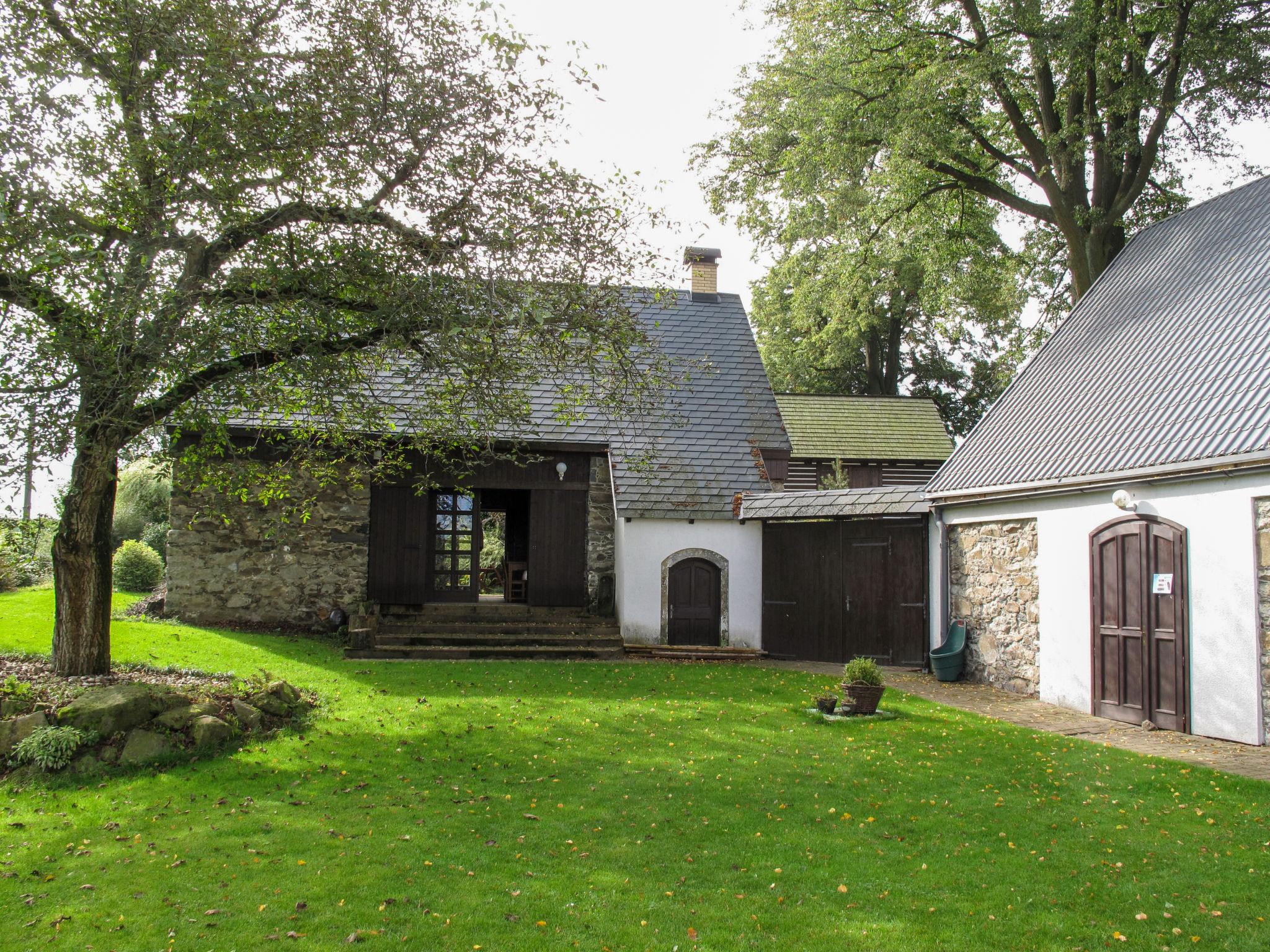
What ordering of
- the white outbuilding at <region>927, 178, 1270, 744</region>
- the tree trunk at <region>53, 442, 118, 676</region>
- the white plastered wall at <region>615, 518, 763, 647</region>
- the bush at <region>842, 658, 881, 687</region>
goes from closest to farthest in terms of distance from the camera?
the white outbuilding at <region>927, 178, 1270, 744</region>
the tree trunk at <region>53, 442, 118, 676</region>
the bush at <region>842, 658, 881, 687</region>
the white plastered wall at <region>615, 518, 763, 647</region>

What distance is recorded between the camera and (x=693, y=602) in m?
14.6

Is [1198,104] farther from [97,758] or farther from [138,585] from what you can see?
[138,585]

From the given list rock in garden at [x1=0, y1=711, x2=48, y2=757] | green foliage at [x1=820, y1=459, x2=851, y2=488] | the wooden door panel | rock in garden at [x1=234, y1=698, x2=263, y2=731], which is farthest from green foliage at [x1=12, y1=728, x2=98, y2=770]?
green foliage at [x1=820, y1=459, x2=851, y2=488]

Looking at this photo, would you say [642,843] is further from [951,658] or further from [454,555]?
[454,555]

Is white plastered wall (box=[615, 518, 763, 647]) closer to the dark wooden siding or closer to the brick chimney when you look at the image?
the dark wooden siding

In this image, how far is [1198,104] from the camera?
15852 mm

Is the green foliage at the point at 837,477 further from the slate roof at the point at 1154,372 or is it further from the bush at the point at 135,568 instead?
the bush at the point at 135,568

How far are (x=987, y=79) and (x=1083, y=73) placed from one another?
1607 millimetres

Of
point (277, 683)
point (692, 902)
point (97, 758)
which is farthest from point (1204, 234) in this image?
point (97, 758)

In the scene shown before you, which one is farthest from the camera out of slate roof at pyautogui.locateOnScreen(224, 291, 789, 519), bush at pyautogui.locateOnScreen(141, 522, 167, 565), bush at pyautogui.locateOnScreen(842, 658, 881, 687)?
bush at pyautogui.locateOnScreen(141, 522, 167, 565)

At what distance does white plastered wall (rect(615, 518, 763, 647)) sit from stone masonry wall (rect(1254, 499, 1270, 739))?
7.81 m

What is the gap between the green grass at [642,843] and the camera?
4098mm

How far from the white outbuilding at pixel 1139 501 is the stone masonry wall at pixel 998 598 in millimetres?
27

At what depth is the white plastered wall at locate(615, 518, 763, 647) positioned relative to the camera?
14.3 metres
